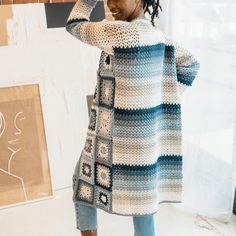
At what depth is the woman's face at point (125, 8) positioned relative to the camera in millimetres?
999

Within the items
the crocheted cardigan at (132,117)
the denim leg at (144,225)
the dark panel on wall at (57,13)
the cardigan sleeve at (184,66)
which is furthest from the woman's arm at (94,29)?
the dark panel on wall at (57,13)

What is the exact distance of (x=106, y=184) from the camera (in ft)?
3.61

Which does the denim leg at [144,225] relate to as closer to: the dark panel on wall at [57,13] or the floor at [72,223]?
the floor at [72,223]

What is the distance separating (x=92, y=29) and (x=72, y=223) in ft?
3.48

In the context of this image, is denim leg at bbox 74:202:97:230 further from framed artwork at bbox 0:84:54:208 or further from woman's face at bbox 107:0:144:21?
framed artwork at bbox 0:84:54:208

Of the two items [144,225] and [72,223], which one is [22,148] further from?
[144,225]

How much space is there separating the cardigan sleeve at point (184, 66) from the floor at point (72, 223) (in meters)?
0.78

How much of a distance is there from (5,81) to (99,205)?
0.98m

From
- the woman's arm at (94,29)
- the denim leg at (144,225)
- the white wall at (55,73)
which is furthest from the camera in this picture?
the white wall at (55,73)

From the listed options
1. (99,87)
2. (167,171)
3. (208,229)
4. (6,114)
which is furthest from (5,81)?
(208,229)

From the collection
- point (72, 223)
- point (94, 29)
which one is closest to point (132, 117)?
point (94, 29)

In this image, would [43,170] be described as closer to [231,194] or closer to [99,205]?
[99,205]

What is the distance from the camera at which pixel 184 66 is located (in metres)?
1.17

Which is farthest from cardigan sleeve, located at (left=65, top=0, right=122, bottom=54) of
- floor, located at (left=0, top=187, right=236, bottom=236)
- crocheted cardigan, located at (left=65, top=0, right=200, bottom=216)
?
floor, located at (left=0, top=187, right=236, bottom=236)
